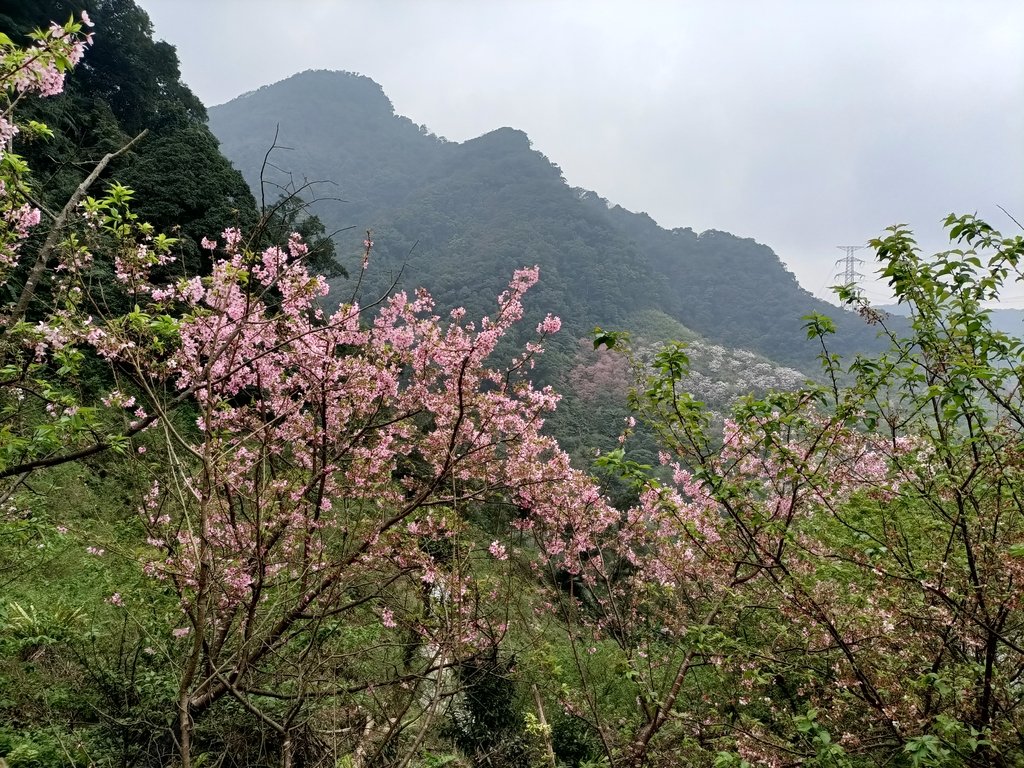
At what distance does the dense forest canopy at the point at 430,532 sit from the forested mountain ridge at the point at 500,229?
36362mm

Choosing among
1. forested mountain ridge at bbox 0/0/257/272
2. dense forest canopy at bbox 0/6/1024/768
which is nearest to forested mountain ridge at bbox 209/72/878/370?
forested mountain ridge at bbox 0/0/257/272

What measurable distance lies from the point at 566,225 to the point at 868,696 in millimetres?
64177

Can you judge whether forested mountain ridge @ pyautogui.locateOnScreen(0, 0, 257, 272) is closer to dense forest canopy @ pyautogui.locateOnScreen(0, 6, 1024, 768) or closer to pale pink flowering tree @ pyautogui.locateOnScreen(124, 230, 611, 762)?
pale pink flowering tree @ pyautogui.locateOnScreen(124, 230, 611, 762)

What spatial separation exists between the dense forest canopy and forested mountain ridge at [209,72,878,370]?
36362 mm

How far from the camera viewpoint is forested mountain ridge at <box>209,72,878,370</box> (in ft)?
174

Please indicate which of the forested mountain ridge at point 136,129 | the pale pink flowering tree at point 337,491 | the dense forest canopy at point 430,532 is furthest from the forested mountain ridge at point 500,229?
the dense forest canopy at point 430,532

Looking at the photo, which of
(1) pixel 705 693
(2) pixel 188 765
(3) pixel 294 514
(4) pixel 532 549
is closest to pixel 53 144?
(3) pixel 294 514

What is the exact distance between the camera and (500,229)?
6103 cm

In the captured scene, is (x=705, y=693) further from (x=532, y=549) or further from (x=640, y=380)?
(x=532, y=549)

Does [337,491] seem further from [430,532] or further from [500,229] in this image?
[500,229]

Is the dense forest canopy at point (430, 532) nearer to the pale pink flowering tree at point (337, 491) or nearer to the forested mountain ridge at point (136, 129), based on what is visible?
the pale pink flowering tree at point (337, 491)

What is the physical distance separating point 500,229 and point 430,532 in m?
58.8

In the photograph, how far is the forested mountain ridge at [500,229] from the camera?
52938 millimetres

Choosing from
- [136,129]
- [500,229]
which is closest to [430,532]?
[136,129]
